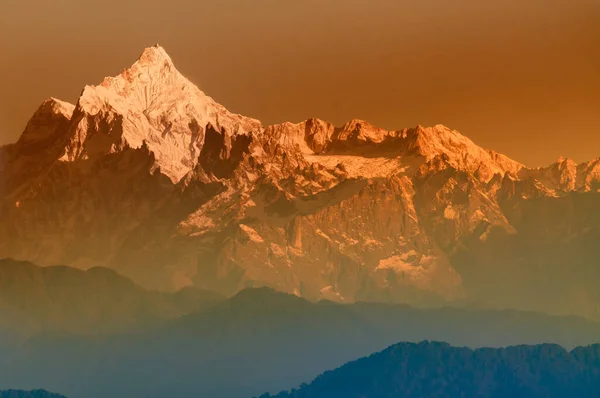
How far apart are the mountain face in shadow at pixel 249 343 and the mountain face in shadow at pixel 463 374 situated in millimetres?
1011

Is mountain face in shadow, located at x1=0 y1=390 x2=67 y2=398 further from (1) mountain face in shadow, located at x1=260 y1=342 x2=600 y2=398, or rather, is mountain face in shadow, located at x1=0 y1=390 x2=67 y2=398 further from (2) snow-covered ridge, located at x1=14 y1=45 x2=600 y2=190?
(2) snow-covered ridge, located at x1=14 y1=45 x2=600 y2=190

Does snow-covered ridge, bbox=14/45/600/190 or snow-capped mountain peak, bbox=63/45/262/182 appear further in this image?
snow-capped mountain peak, bbox=63/45/262/182

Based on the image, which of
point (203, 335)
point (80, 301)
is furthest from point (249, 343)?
point (80, 301)

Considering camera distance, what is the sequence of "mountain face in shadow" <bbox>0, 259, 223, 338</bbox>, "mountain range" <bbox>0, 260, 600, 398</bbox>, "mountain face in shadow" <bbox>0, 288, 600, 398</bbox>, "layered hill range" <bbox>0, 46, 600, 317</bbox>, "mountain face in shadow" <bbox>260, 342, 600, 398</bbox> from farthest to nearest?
"layered hill range" <bbox>0, 46, 600, 317</bbox> < "mountain face in shadow" <bbox>0, 259, 223, 338</bbox> < "mountain range" <bbox>0, 260, 600, 398</bbox> < "mountain face in shadow" <bbox>0, 288, 600, 398</bbox> < "mountain face in shadow" <bbox>260, 342, 600, 398</bbox>

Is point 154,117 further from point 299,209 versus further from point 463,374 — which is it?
point 463,374

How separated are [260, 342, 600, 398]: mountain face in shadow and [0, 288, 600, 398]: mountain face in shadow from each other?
1.01m

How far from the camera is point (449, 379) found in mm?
122125

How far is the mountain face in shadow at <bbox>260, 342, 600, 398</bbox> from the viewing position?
121m

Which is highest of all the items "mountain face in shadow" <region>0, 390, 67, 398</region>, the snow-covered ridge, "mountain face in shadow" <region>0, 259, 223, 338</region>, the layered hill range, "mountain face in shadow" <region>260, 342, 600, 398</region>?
the snow-covered ridge

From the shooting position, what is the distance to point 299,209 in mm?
132875

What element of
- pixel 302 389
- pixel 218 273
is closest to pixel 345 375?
pixel 302 389

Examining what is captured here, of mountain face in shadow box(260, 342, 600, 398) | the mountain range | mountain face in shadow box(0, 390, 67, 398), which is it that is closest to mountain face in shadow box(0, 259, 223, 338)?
the mountain range

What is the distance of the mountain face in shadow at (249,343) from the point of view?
12538 centimetres

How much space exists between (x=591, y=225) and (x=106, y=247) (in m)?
30.0
